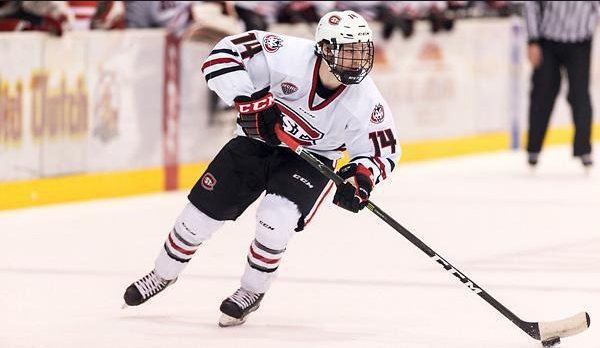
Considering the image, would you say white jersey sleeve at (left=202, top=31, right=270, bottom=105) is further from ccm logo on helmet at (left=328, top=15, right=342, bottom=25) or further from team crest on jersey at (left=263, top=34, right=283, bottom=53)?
ccm logo on helmet at (left=328, top=15, right=342, bottom=25)

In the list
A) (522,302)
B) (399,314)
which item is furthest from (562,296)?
(399,314)

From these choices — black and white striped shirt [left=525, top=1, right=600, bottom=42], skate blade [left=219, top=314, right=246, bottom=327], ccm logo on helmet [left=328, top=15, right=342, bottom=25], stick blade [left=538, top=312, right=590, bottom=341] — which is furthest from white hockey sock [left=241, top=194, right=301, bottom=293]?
black and white striped shirt [left=525, top=1, right=600, bottom=42]

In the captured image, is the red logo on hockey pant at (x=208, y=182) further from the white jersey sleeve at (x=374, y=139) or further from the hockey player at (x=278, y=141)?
the white jersey sleeve at (x=374, y=139)

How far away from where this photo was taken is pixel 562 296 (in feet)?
21.6

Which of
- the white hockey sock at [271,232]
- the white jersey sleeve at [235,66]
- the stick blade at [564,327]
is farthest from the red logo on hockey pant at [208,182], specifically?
the stick blade at [564,327]

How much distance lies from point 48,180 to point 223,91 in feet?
11.7

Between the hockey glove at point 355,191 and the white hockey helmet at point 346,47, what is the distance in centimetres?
31

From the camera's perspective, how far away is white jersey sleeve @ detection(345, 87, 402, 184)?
220 inches

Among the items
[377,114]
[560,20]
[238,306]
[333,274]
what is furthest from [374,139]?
[560,20]

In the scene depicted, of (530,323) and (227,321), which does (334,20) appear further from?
(530,323)

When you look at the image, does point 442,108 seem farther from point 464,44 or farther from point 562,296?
point 562,296

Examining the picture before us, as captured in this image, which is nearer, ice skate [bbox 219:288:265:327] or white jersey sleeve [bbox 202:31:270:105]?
white jersey sleeve [bbox 202:31:270:105]

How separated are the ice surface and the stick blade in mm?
77

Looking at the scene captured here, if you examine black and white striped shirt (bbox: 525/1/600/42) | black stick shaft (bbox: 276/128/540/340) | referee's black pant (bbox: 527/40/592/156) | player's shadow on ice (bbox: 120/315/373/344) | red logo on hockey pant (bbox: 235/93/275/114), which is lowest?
referee's black pant (bbox: 527/40/592/156)
